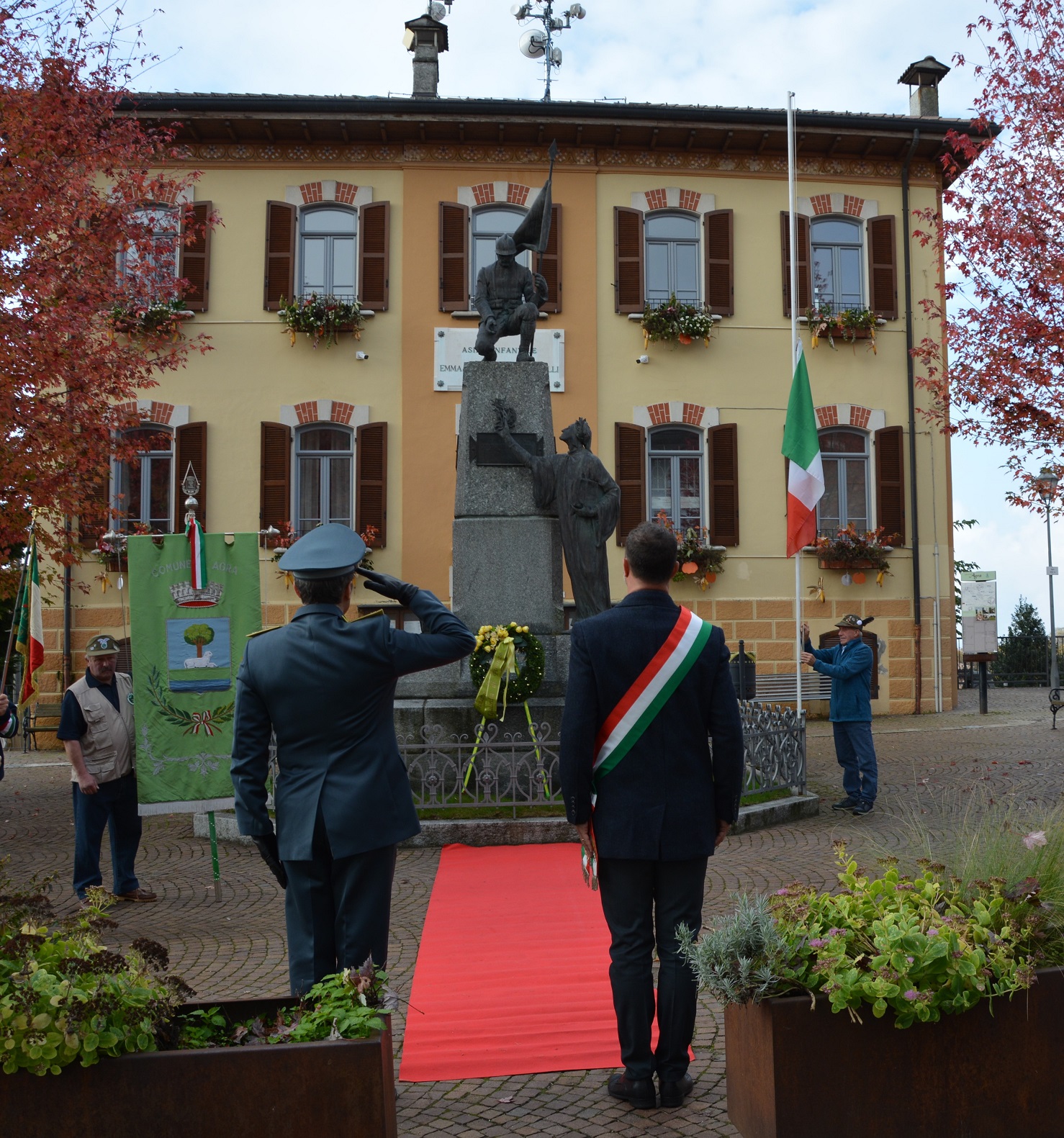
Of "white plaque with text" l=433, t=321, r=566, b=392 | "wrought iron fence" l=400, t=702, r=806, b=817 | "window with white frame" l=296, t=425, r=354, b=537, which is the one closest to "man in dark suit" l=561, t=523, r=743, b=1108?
"wrought iron fence" l=400, t=702, r=806, b=817

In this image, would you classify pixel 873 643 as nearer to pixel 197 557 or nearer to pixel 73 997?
pixel 197 557

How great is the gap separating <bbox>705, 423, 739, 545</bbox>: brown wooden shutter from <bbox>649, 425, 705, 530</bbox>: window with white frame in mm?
232

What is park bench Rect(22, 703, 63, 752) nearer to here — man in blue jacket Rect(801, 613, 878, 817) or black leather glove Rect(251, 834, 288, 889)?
man in blue jacket Rect(801, 613, 878, 817)

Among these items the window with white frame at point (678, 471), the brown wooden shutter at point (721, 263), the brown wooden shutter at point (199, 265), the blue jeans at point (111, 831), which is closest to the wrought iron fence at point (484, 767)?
the blue jeans at point (111, 831)

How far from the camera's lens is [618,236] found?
20594 mm

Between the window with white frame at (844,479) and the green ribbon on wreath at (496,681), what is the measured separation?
12694 millimetres

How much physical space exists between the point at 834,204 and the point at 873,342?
8.62 feet

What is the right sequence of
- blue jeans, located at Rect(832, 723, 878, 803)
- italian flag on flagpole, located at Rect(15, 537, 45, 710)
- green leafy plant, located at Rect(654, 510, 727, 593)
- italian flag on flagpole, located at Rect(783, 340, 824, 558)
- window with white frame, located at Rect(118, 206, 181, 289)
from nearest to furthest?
blue jeans, located at Rect(832, 723, 878, 803)
italian flag on flagpole, located at Rect(15, 537, 45, 710)
window with white frame, located at Rect(118, 206, 181, 289)
italian flag on flagpole, located at Rect(783, 340, 824, 558)
green leafy plant, located at Rect(654, 510, 727, 593)

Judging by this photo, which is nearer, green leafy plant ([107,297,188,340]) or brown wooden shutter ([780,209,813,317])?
green leafy plant ([107,297,188,340])

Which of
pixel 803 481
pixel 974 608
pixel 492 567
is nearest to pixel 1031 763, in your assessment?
pixel 803 481

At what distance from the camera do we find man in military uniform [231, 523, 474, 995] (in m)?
3.58

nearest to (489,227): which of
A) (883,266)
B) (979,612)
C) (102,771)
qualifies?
(883,266)

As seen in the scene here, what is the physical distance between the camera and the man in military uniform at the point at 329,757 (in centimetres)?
358

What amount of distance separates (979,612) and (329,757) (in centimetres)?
1975
